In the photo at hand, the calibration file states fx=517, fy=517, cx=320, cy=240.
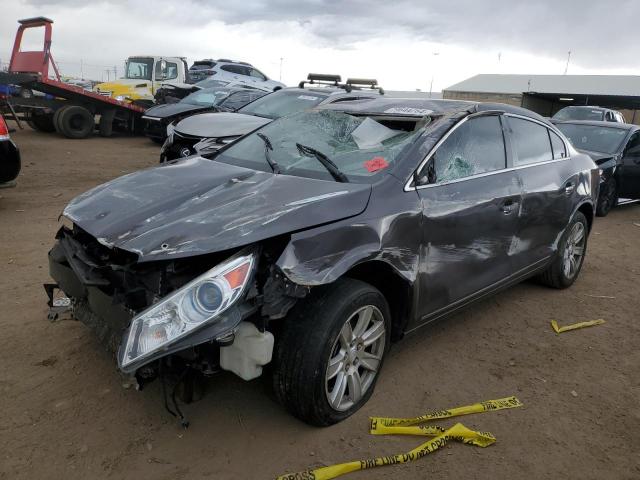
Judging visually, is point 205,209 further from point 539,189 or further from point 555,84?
point 555,84

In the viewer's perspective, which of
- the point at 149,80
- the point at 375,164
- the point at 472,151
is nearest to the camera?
the point at 375,164

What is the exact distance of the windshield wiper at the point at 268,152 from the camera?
10.7 ft

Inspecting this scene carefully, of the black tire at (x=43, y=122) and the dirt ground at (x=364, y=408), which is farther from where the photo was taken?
the black tire at (x=43, y=122)

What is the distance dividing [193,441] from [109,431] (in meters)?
0.43

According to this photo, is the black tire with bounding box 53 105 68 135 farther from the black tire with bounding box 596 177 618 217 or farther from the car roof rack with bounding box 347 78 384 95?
the black tire with bounding box 596 177 618 217

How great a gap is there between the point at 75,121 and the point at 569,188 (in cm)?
1309

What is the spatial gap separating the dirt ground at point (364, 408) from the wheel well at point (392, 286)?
1.01 ft

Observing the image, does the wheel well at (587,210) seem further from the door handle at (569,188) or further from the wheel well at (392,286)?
the wheel well at (392,286)

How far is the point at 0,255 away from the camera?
4973mm

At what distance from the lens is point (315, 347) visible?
244cm

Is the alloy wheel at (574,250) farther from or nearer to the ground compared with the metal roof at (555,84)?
nearer to the ground

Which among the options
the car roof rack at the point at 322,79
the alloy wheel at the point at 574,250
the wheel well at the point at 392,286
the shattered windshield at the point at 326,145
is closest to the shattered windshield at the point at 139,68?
the car roof rack at the point at 322,79

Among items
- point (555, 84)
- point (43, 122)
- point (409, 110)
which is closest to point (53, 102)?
point (43, 122)

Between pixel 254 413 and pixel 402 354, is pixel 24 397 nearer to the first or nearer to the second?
pixel 254 413
